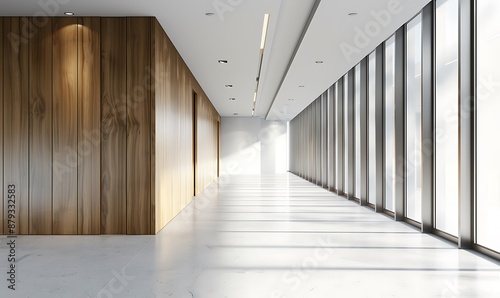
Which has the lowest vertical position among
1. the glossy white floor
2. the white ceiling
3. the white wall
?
the glossy white floor

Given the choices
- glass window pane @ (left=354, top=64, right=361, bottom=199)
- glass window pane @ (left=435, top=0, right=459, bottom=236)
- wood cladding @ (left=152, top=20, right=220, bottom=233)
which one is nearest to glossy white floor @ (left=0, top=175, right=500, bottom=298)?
glass window pane @ (left=435, top=0, right=459, bottom=236)

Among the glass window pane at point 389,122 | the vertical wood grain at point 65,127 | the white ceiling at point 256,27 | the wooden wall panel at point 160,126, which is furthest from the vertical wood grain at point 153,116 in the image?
the glass window pane at point 389,122

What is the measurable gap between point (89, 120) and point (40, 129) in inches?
36.1

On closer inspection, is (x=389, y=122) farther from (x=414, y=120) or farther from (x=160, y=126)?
(x=160, y=126)

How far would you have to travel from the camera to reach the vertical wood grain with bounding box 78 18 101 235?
23.0 feet

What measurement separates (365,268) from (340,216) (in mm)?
4296

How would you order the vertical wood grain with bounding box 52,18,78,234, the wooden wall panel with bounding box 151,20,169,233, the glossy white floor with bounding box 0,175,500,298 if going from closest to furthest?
the glossy white floor with bounding box 0,175,500,298 → the vertical wood grain with bounding box 52,18,78,234 → the wooden wall panel with bounding box 151,20,169,233

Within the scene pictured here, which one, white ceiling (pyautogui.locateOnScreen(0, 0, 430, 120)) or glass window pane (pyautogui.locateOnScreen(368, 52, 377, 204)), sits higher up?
white ceiling (pyautogui.locateOnScreen(0, 0, 430, 120))

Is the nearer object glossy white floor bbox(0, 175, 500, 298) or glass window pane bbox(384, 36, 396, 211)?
glossy white floor bbox(0, 175, 500, 298)
